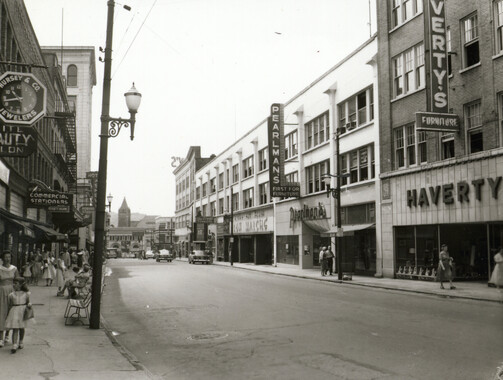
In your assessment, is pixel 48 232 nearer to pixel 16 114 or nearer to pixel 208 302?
pixel 208 302

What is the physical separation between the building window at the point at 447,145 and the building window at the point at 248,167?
32.7m

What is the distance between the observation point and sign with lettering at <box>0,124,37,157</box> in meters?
15.7

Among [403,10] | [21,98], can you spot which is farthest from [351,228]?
[21,98]

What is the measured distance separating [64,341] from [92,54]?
7352 centimetres

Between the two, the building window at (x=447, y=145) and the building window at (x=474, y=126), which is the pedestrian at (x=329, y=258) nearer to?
the building window at (x=447, y=145)

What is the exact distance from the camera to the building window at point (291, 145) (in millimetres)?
43344

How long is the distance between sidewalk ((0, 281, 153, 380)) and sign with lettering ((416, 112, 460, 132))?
16.0m

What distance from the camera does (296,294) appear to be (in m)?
19.8

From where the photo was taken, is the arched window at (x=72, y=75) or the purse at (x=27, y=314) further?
the arched window at (x=72, y=75)

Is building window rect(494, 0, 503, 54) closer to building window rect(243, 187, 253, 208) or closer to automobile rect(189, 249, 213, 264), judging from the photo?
building window rect(243, 187, 253, 208)

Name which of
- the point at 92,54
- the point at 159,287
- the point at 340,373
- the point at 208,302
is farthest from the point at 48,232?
the point at 92,54

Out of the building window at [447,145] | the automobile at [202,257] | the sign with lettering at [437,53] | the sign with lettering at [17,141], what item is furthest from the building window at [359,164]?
the automobile at [202,257]

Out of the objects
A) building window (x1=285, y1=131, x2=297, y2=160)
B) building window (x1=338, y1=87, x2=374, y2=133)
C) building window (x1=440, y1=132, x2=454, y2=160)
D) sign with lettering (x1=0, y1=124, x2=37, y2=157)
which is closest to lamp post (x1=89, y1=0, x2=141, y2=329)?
sign with lettering (x1=0, y1=124, x2=37, y2=157)

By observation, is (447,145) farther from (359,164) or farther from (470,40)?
(359,164)
